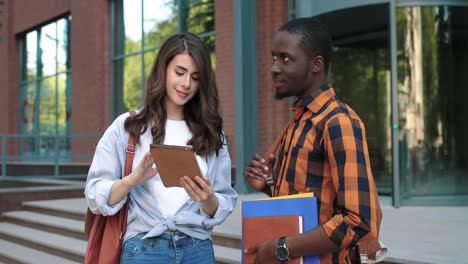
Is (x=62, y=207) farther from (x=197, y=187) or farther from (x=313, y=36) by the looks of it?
(x=313, y=36)

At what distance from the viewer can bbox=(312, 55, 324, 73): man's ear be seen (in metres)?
1.65

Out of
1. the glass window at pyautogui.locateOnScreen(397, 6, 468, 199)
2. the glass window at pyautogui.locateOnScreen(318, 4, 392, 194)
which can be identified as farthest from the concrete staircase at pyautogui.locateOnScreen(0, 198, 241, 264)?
the glass window at pyautogui.locateOnScreen(318, 4, 392, 194)

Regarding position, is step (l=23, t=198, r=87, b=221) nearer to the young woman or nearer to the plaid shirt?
the young woman

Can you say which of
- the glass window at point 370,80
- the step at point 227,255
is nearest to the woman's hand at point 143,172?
the step at point 227,255

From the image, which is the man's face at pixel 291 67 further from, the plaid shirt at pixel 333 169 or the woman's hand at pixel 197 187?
the woman's hand at pixel 197 187

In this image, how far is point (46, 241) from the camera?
275 inches

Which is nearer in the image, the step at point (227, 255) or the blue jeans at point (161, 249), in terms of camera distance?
the blue jeans at point (161, 249)

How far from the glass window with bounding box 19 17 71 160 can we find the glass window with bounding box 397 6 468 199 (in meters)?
10.8

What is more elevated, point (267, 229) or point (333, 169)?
point (333, 169)

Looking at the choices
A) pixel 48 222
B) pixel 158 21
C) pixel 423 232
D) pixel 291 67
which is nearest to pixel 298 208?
pixel 291 67

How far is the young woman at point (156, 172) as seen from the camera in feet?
6.79

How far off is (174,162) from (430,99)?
7.49 meters

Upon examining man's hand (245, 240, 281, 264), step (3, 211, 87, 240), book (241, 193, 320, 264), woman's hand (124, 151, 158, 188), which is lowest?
step (3, 211, 87, 240)

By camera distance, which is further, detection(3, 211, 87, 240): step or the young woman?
detection(3, 211, 87, 240): step
